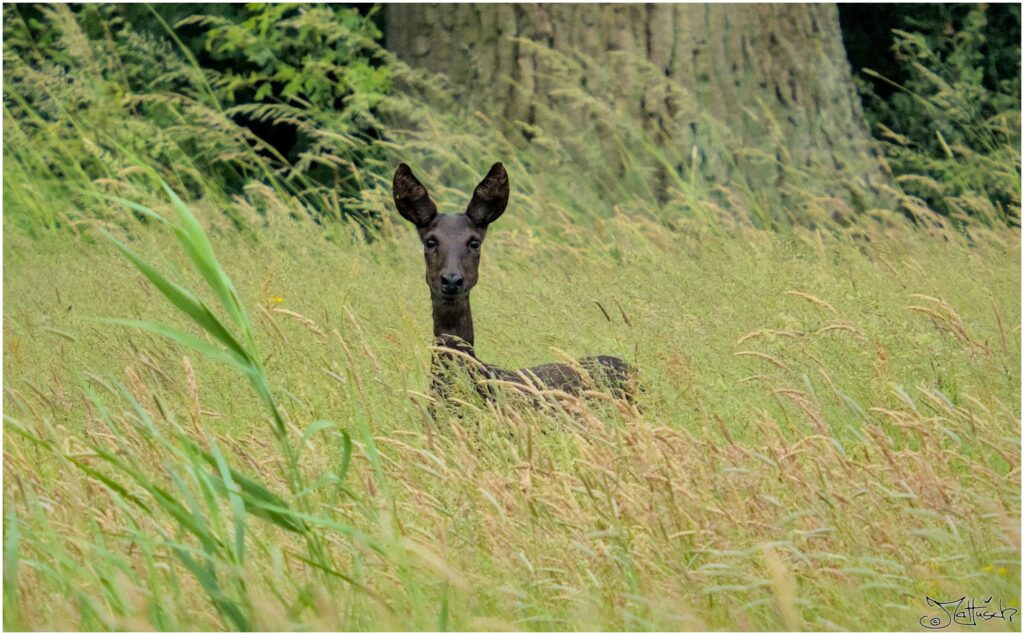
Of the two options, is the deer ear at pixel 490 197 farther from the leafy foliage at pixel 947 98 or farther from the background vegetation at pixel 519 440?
the leafy foliage at pixel 947 98

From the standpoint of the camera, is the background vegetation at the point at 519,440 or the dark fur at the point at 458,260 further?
the dark fur at the point at 458,260

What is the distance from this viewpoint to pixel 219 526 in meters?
2.89

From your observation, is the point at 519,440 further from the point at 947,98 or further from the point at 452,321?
the point at 947,98

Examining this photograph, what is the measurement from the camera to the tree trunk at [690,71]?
866cm

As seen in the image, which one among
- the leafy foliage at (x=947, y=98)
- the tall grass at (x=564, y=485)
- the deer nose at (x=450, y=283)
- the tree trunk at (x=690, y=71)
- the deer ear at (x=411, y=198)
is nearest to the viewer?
the tall grass at (x=564, y=485)

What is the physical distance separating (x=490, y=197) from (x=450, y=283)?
47cm

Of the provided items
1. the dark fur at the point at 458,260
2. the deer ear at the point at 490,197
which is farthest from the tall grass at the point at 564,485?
the deer ear at the point at 490,197

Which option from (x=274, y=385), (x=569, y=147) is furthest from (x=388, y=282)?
(x=569, y=147)

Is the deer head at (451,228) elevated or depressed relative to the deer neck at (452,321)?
elevated

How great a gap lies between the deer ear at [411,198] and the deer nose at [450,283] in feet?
1.28

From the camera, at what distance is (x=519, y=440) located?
378cm

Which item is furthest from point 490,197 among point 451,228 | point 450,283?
point 450,283

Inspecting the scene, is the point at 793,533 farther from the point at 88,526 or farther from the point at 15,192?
the point at 15,192

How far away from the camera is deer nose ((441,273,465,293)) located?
5.09 meters
